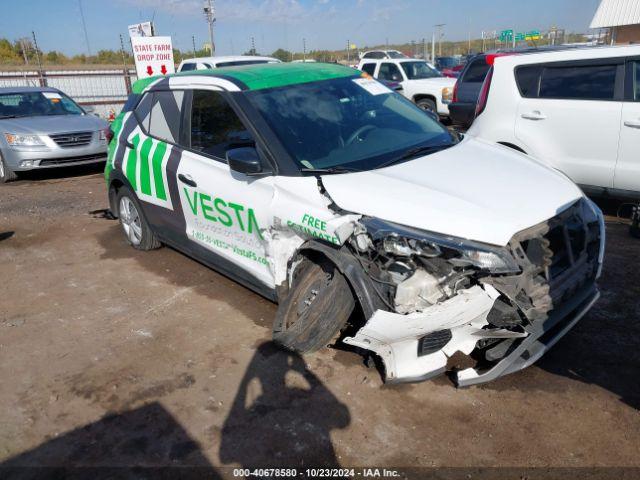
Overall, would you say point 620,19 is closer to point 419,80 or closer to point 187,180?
point 419,80

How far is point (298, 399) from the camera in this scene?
3.15m

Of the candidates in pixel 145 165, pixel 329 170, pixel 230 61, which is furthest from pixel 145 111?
pixel 230 61

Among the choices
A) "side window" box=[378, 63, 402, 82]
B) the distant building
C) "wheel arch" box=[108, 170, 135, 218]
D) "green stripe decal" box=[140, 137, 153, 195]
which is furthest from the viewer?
the distant building

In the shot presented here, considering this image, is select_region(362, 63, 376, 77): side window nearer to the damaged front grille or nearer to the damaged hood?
the damaged hood

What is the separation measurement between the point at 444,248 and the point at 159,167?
2791 millimetres

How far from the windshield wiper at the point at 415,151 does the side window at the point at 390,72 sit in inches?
465

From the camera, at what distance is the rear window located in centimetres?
1149

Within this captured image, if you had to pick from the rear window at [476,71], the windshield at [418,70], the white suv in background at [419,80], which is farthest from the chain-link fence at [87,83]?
the rear window at [476,71]

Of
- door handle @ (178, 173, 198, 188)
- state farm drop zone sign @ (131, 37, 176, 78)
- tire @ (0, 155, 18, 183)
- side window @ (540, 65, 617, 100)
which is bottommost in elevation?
tire @ (0, 155, 18, 183)

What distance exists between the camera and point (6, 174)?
9539 mm

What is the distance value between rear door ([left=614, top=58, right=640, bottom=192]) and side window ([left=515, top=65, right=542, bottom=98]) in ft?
3.06

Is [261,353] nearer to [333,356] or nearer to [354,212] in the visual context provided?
[333,356]

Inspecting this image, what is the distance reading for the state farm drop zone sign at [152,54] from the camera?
41.3ft

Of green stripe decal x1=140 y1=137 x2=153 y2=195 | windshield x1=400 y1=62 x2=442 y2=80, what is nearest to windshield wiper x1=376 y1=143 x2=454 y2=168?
green stripe decal x1=140 y1=137 x2=153 y2=195
